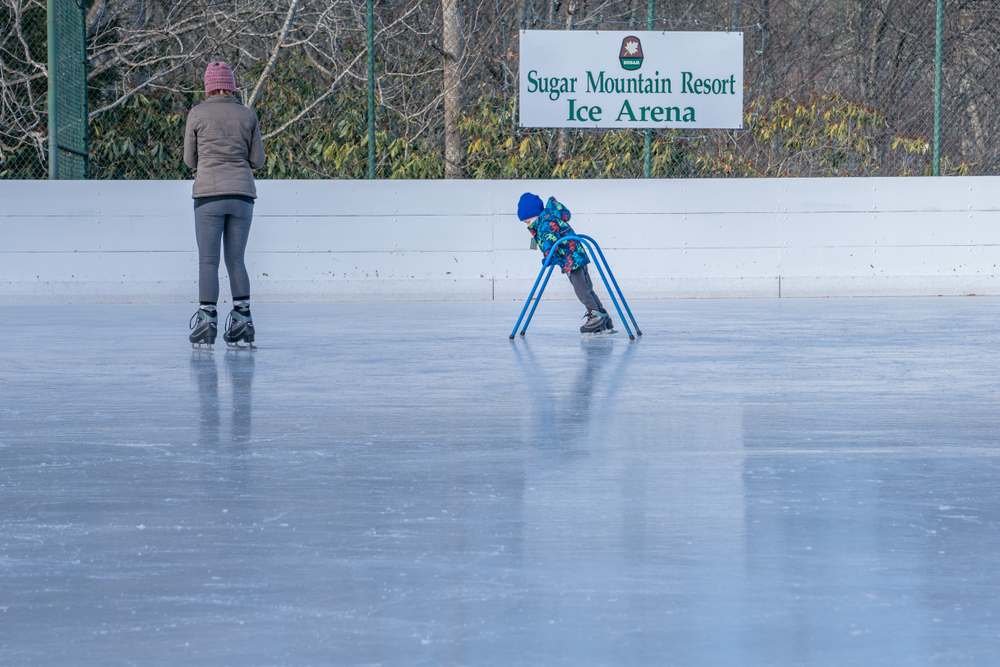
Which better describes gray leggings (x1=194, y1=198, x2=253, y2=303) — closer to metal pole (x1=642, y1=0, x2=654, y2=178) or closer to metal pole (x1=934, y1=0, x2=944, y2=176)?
metal pole (x1=642, y1=0, x2=654, y2=178)

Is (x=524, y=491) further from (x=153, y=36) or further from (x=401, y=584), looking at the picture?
(x=153, y=36)

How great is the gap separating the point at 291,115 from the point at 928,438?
981 cm

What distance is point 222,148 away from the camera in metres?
8.44

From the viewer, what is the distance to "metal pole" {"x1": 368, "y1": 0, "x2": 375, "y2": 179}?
43.9 ft

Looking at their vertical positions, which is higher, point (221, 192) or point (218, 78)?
point (218, 78)

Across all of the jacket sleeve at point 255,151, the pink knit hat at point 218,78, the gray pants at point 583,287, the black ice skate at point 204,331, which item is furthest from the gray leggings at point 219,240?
the gray pants at point 583,287

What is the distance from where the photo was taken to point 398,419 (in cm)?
554

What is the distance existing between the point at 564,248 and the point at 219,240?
7.89 feet

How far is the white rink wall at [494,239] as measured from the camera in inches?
516

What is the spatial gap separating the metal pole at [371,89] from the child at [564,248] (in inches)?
172

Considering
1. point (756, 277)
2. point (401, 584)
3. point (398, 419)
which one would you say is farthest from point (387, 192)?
point (401, 584)

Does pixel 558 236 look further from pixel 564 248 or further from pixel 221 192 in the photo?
pixel 221 192

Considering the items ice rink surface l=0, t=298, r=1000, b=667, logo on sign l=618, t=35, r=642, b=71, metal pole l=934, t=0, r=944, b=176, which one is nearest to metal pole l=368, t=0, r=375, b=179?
logo on sign l=618, t=35, r=642, b=71

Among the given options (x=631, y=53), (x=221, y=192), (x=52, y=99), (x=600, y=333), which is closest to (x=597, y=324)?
(x=600, y=333)
